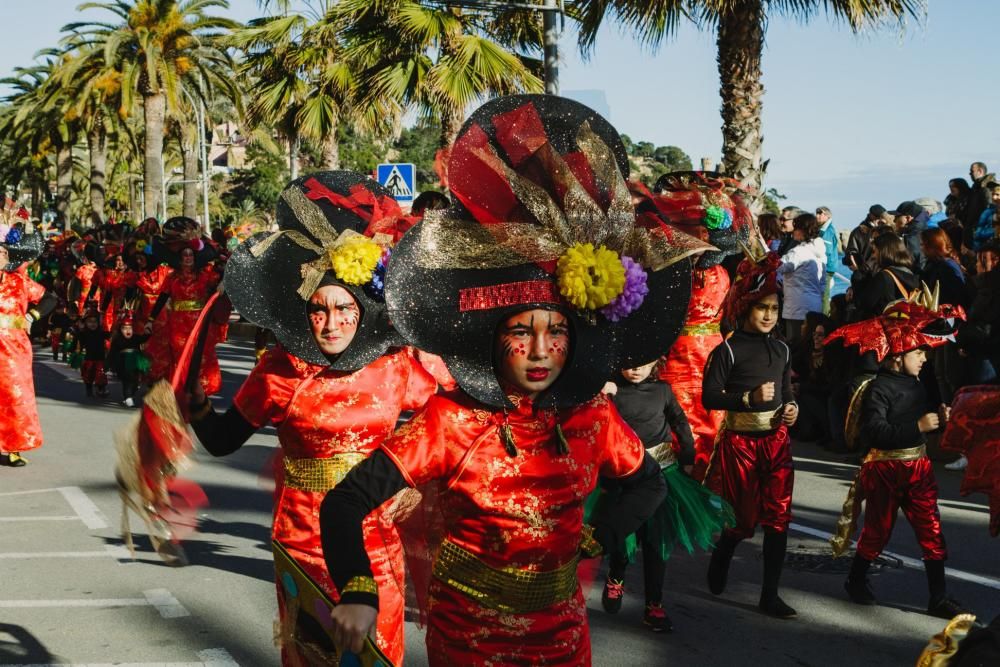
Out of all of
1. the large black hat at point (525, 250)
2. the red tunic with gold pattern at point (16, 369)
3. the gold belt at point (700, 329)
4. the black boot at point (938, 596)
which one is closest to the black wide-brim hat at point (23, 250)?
the red tunic with gold pattern at point (16, 369)

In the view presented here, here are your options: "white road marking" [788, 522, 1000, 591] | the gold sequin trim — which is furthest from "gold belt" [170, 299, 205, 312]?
the gold sequin trim

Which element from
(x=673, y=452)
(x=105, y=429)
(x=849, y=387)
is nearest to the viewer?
(x=673, y=452)

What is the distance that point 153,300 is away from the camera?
46.7ft

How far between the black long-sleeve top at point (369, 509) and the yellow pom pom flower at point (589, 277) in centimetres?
58

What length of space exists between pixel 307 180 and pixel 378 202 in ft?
0.94

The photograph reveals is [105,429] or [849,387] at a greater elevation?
[849,387]

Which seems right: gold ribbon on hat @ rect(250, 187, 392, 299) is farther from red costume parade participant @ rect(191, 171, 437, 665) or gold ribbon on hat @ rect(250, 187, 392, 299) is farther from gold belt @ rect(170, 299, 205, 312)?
gold belt @ rect(170, 299, 205, 312)

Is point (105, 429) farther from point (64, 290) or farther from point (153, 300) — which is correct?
point (64, 290)

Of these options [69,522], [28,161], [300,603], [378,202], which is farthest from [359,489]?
[28,161]

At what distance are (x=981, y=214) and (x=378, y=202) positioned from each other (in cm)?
838

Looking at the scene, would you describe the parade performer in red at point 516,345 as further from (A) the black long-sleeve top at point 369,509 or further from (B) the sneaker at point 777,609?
(B) the sneaker at point 777,609

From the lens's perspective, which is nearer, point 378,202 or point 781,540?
point 378,202

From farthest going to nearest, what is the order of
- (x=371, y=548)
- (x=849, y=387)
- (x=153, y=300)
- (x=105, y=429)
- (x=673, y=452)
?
(x=153, y=300), (x=105, y=429), (x=849, y=387), (x=673, y=452), (x=371, y=548)

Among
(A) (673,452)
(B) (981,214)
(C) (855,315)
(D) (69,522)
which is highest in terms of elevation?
(B) (981,214)
